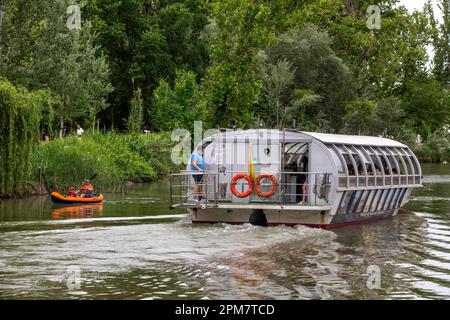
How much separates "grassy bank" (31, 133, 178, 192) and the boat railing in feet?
44.2

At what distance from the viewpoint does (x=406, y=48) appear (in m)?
93.3

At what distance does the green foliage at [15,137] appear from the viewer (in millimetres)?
36625

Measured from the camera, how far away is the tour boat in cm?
2708

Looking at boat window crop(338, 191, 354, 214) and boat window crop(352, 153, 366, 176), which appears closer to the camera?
boat window crop(338, 191, 354, 214)

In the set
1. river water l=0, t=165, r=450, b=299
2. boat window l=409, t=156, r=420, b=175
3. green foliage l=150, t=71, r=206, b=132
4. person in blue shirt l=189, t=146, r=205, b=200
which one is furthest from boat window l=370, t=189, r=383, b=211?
green foliage l=150, t=71, r=206, b=132

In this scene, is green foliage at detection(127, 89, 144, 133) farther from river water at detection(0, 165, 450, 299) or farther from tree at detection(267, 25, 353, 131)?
river water at detection(0, 165, 450, 299)

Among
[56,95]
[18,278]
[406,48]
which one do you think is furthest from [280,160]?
[406,48]

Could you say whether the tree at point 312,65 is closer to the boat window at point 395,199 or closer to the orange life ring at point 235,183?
the boat window at point 395,199

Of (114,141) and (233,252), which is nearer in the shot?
(233,252)

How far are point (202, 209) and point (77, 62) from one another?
3499 cm

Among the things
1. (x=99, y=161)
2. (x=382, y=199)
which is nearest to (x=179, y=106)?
(x=99, y=161)

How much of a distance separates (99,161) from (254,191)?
1760 cm

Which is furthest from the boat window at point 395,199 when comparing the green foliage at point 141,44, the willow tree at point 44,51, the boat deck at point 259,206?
the green foliage at point 141,44
